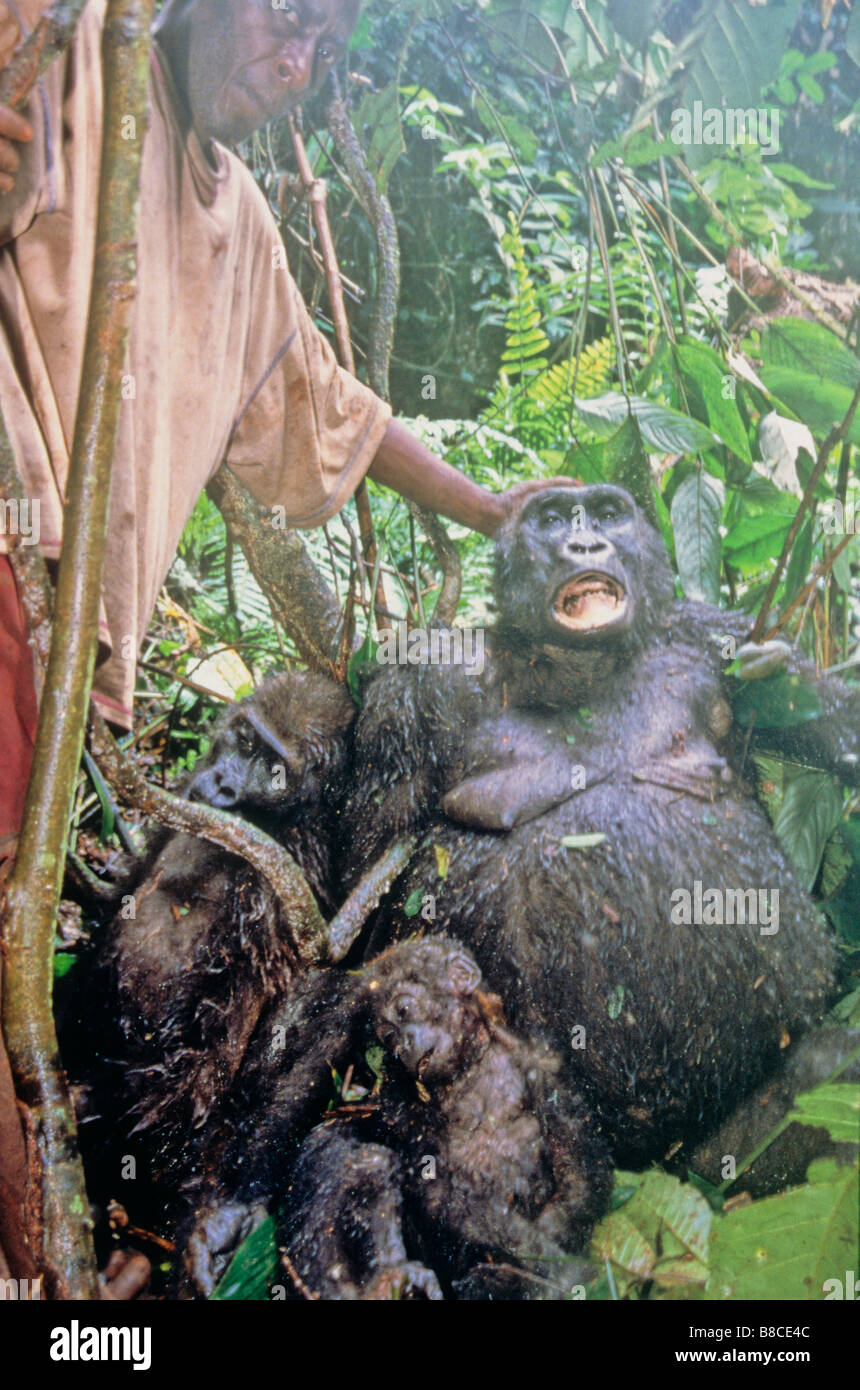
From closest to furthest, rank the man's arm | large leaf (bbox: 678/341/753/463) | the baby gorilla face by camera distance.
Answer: the baby gorilla face → the man's arm → large leaf (bbox: 678/341/753/463)

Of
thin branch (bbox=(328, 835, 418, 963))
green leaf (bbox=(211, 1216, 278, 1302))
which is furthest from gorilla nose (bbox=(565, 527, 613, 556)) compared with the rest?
green leaf (bbox=(211, 1216, 278, 1302))

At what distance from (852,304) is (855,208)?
0.71 ft

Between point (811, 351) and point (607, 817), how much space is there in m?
1.02

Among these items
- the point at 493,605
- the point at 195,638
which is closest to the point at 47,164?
the point at 195,638

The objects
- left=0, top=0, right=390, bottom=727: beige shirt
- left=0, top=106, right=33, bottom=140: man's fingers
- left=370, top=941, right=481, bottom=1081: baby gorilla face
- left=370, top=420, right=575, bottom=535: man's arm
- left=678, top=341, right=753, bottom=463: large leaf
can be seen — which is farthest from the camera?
left=678, top=341, right=753, bottom=463: large leaf

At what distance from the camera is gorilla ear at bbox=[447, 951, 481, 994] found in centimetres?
171

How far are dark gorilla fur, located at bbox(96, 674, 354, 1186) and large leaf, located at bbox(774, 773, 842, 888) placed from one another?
90cm

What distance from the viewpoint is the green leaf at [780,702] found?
186 centimetres

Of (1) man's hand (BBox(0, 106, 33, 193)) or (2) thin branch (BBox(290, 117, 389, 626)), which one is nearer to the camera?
(1) man's hand (BBox(0, 106, 33, 193))

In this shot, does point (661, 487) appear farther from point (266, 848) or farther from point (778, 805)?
point (266, 848)

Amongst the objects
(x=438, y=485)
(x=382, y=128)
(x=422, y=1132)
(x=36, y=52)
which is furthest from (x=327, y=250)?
(x=422, y=1132)

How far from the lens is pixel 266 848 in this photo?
1796 millimetres

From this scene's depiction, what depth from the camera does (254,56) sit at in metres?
1.63

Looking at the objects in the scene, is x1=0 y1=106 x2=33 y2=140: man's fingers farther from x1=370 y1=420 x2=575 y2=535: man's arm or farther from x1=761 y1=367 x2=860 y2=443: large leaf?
x1=761 y1=367 x2=860 y2=443: large leaf
